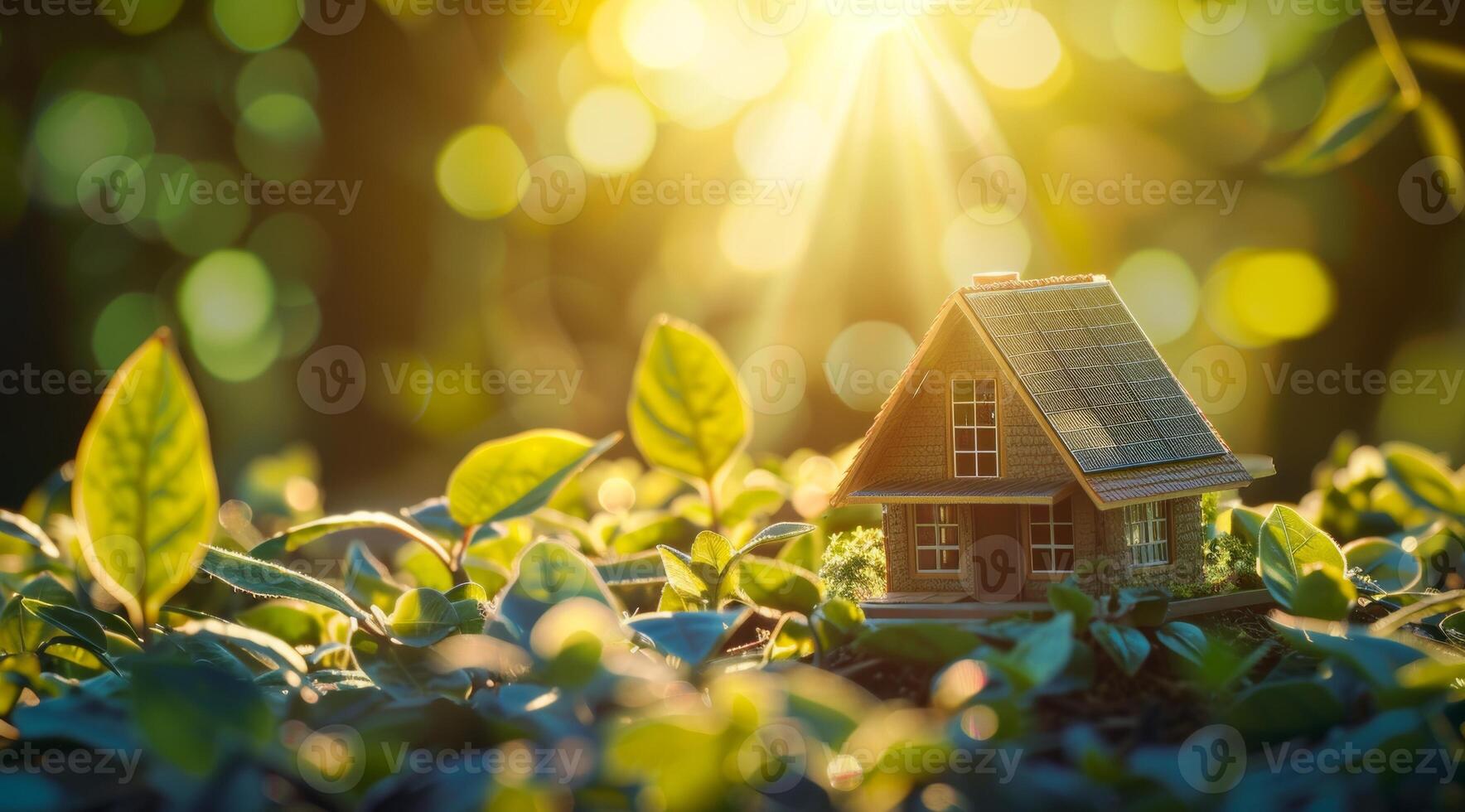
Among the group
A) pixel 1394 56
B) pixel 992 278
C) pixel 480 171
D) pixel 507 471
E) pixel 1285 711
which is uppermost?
pixel 480 171

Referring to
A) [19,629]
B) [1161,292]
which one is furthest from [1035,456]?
[1161,292]

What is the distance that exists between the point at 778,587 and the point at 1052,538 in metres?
0.28

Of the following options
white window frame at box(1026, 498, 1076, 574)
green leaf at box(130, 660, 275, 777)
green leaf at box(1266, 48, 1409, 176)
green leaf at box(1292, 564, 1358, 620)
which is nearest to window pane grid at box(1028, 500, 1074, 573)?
white window frame at box(1026, 498, 1076, 574)

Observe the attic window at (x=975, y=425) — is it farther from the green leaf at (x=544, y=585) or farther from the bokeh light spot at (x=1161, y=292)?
the bokeh light spot at (x=1161, y=292)

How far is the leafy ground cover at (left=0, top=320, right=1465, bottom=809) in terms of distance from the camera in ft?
1.79

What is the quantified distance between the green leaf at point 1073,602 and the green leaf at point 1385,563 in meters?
0.37


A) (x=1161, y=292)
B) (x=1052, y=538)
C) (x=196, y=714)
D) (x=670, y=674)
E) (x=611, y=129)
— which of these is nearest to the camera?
(x=196, y=714)

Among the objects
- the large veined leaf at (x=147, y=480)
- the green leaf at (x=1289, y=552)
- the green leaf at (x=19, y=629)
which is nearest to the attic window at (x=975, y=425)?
the green leaf at (x=1289, y=552)

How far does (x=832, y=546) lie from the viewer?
1085 mm

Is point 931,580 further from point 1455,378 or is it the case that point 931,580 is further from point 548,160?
point 548,160

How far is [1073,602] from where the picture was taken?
742mm

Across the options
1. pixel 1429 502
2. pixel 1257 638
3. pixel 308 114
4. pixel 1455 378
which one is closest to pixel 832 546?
pixel 1257 638

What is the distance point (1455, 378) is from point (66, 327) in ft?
10.2

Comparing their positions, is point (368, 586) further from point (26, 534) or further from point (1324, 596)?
point (1324, 596)
